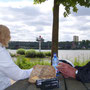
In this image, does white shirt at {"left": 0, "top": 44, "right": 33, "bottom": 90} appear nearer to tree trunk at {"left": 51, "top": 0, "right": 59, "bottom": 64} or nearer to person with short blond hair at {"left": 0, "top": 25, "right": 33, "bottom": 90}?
person with short blond hair at {"left": 0, "top": 25, "right": 33, "bottom": 90}

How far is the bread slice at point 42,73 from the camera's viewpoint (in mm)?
2129

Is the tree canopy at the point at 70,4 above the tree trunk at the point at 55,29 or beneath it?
above

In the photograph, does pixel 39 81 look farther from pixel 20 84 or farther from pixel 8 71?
pixel 8 71

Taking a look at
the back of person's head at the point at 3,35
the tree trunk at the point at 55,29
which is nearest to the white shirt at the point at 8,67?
the back of person's head at the point at 3,35

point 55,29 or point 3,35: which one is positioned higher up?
point 55,29

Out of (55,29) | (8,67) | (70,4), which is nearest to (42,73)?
(8,67)

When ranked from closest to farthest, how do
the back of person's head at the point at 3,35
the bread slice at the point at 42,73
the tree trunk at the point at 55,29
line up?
1. the bread slice at the point at 42,73
2. the back of person's head at the point at 3,35
3. the tree trunk at the point at 55,29

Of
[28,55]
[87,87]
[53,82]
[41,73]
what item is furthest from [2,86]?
[28,55]

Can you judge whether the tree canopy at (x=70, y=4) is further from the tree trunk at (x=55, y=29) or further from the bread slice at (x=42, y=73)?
the bread slice at (x=42, y=73)

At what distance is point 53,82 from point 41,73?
0.27 metres

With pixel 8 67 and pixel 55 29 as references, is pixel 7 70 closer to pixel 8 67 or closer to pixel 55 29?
pixel 8 67

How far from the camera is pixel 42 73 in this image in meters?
2.18

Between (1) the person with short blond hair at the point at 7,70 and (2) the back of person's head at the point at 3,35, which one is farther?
(2) the back of person's head at the point at 3,35

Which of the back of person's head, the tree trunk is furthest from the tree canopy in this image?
the back of person's head
